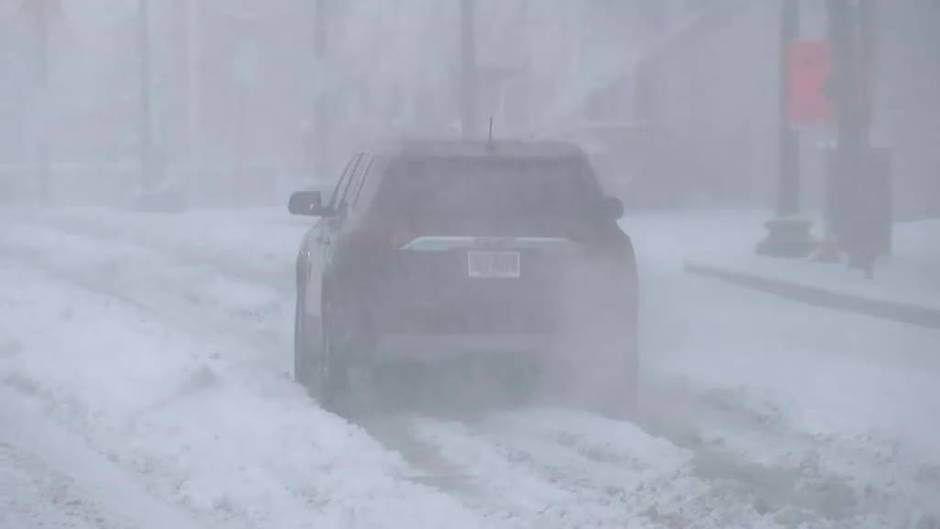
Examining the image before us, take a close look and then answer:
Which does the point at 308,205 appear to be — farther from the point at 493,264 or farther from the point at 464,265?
the point at 493,264

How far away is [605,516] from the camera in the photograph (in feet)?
24.0

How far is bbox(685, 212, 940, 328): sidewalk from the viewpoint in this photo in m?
16.0

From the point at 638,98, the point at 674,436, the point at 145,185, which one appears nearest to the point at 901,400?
the point at 674,436

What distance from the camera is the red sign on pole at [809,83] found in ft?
66.5

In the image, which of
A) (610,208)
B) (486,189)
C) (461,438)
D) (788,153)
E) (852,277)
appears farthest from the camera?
(788,153)

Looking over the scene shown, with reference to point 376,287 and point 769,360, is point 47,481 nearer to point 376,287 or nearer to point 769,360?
point 376,287

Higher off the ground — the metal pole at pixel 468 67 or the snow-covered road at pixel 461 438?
the metal pole at pixel 468 67

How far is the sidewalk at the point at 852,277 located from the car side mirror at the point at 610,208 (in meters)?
5.77

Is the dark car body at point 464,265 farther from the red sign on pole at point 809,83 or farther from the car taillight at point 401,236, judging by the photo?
the red sign on pole at point 809,83

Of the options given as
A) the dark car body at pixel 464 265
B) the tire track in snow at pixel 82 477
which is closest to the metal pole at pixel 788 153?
the dark car body at pixel 464 265

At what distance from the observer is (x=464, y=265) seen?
32.2 ft

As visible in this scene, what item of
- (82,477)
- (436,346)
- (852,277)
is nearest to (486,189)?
(436,346)

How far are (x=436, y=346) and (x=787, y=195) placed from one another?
13316mm

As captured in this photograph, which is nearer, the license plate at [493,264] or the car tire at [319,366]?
the license plate at [493,264]
